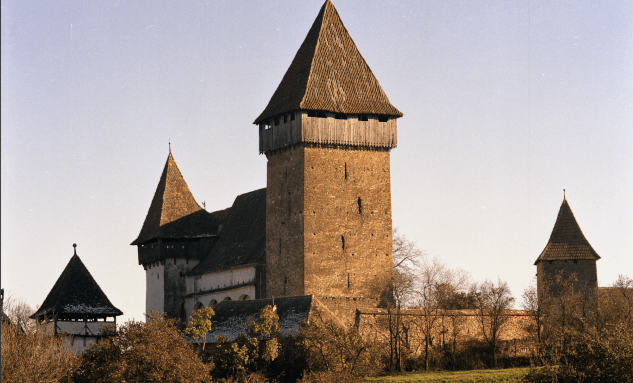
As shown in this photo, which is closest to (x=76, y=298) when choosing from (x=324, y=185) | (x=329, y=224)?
(x=329, y=224)

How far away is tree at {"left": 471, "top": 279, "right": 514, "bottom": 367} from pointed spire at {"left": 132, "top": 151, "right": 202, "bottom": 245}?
19.5 m

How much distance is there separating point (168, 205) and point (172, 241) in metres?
2.80

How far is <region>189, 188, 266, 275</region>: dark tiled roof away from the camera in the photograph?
52.4 meters

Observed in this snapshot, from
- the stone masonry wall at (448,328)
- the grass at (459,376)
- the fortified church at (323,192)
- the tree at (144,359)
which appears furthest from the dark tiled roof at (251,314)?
the tree at (144,359)

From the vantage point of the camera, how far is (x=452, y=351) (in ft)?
147

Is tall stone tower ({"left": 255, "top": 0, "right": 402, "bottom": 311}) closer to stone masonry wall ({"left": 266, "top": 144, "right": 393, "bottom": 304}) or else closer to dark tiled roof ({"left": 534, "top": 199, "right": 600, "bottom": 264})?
stone masonry wall ({"left": 266, "top": 144, "right": 393, "bottom": 304})

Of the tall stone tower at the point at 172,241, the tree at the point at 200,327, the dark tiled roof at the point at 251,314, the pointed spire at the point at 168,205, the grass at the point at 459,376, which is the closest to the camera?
the grass at the point at 459,376

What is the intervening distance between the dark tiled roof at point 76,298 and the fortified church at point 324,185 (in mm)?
6934

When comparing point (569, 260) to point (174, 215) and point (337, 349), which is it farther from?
point (337, 349)

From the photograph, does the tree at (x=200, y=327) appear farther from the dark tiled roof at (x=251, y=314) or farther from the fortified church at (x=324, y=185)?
the fortified church at (x=324, y=185)

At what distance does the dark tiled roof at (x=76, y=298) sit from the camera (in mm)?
48094

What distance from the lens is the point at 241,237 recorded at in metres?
55.2

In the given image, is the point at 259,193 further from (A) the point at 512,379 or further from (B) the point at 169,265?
(A) the point at 512,379

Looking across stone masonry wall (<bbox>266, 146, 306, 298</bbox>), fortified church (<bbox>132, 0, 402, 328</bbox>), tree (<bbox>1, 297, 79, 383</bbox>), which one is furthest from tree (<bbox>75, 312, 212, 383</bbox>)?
stone masonry wall (<bbox>266, 146, 306, 298</bbox>)
